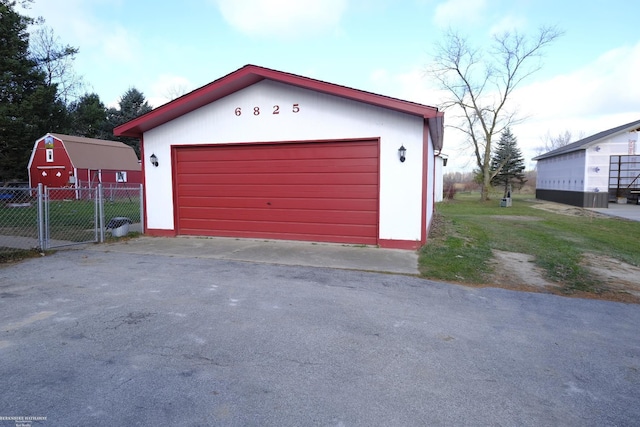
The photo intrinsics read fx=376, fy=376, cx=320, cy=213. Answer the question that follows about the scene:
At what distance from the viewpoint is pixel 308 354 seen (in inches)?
126

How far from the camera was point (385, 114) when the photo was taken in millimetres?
7832

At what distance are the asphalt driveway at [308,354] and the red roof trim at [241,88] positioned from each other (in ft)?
12.3

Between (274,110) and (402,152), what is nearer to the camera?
(402,152)

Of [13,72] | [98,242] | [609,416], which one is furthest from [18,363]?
[13,72]

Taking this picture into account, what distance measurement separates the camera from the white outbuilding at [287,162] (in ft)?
25.6

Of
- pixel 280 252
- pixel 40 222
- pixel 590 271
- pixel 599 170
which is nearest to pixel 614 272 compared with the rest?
pixel 590 271

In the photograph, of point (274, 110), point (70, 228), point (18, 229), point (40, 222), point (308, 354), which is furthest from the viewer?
point (70, 228)

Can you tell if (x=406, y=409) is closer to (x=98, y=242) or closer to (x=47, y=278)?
(x=47, y=278)

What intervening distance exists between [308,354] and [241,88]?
23.4ft

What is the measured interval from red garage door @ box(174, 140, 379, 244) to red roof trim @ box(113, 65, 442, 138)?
0.88 m

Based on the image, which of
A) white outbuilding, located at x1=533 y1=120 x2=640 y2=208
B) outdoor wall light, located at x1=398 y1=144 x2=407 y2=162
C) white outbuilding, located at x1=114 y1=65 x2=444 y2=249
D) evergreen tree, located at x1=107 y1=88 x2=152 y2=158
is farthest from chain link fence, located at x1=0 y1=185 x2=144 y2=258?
evergreen tree, located at x1=107 y1=88 x2=152 y2=158

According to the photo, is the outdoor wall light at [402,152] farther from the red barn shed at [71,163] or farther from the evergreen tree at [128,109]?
the evergreen tree at [128,109]

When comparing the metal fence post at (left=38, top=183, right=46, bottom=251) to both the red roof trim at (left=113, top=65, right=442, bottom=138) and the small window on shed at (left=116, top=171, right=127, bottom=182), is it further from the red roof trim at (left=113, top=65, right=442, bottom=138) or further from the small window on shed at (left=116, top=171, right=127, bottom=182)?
the small window on shed at (left=116, top=171, right=127, bottom=182)

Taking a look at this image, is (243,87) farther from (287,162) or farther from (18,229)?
(18,229)
